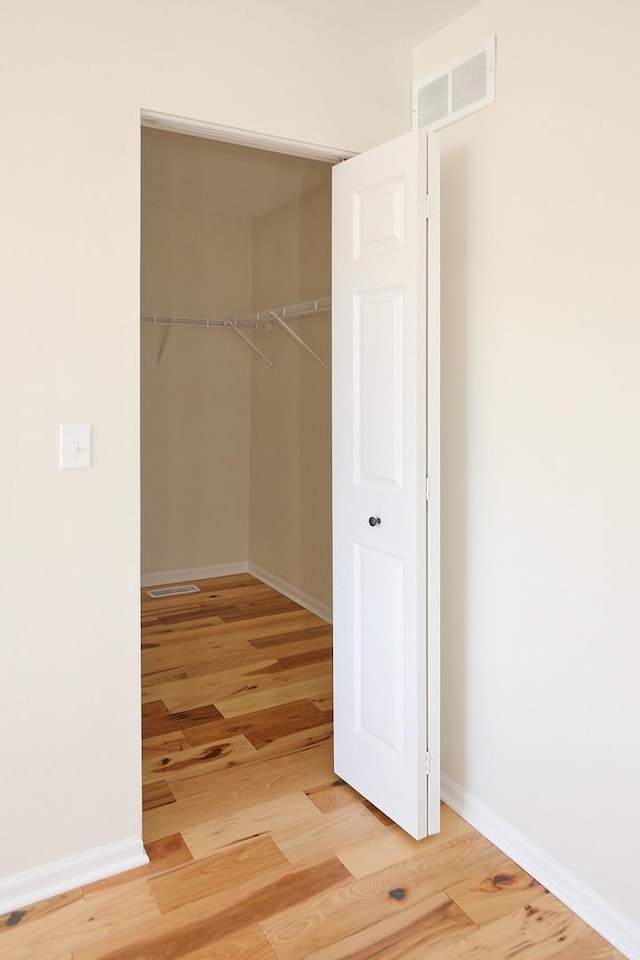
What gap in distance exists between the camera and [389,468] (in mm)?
2244

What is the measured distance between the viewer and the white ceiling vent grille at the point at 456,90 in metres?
2.15

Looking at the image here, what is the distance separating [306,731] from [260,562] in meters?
2.36

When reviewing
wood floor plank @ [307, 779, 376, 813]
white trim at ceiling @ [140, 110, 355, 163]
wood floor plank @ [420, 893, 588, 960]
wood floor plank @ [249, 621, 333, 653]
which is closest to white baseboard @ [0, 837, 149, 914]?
wood floor plank @ [307, 779, 376, 813]

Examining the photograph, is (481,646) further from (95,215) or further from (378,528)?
(95,215)

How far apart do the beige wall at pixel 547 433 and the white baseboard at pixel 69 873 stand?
3.49ft

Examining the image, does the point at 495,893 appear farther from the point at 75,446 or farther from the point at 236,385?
the point at 236,385

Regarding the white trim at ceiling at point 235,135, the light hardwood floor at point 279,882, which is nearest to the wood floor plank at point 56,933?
the light hardwood floor at point 279,882

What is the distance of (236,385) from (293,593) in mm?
1569

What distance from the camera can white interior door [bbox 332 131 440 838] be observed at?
2.12m

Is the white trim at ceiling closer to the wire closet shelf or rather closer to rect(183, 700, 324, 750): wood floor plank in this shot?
the wire closet shelf

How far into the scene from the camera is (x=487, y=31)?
7.04 ft

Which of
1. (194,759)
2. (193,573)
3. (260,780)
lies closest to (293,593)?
(193,573)

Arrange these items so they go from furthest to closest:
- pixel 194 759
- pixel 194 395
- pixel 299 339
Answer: pixel 194 395 < pixel 299 339 < pixel 194 759

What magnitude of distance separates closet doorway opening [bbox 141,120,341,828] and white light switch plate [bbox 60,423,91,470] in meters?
1.91
